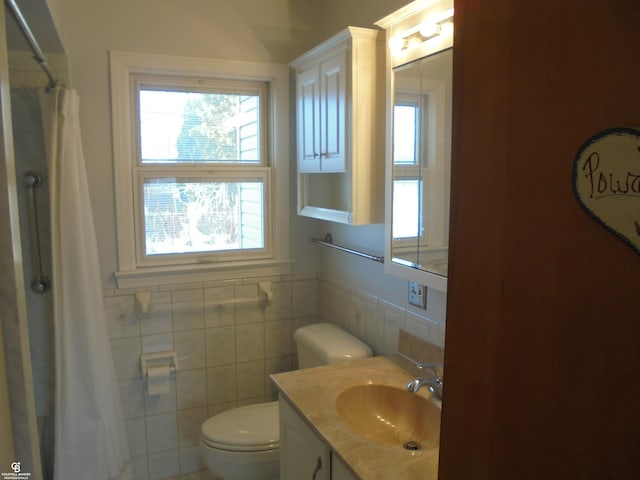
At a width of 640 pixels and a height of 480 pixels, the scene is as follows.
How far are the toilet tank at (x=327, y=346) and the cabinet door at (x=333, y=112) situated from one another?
0.81m

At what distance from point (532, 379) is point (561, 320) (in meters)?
0.09

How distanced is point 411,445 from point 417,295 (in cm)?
57

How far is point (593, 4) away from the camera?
49 cm

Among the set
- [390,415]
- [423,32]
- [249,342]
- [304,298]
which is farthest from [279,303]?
[423,32]

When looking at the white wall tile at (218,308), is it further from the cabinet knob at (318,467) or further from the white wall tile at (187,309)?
the cabinet knob at (318,467)

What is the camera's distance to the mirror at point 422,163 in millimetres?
1610

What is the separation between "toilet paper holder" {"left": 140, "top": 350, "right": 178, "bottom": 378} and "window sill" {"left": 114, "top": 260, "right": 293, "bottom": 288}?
37 centimetres

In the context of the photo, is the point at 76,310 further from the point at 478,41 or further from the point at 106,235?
the point at 478,41

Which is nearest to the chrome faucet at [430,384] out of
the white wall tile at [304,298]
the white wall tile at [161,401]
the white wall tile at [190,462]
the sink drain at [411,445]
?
the sink drain at [411,445]

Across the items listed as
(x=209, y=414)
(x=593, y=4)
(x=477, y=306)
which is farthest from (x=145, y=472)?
(x=593, y=4)

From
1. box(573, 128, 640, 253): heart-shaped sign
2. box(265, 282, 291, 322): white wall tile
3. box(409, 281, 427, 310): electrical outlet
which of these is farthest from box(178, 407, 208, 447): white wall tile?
box(573, 128, 640, 253): heart-shaped sign

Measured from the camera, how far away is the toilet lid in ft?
6.87

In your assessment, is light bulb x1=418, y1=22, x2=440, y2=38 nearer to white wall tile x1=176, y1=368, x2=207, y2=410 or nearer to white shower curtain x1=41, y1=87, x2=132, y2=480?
white shower curtain x1=41, y1=87, x2=132, y2=480

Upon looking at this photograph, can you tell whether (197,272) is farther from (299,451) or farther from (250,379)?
(299,451)
